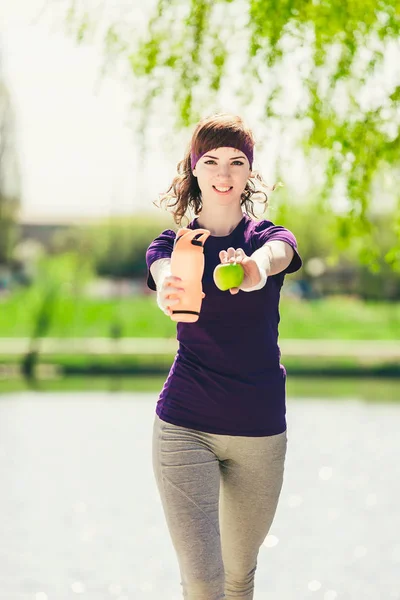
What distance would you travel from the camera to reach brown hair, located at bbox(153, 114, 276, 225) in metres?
2.65

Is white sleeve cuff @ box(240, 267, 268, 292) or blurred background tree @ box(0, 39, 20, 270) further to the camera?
blurred background tree @ box(0, 39, 20, 270)

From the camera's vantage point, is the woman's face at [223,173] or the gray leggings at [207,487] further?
the woman's face at [223,173]

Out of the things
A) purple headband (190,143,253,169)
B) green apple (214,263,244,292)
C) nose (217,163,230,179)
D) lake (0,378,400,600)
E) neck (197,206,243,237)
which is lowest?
lake (0,378,400,600)

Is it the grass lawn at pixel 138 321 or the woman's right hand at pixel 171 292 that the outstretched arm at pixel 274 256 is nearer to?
the woman's right hand at pixel 171 292

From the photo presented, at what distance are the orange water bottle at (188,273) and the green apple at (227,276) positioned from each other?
0.38ft

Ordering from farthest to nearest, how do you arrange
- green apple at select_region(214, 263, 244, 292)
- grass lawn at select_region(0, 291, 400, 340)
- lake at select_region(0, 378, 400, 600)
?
1. grass lawn at select_region(0, 291, 400, 340)
2. lake at select_region(0, 378, 400, 600)
3. green apple at select_region(214, 263, 244, 292)

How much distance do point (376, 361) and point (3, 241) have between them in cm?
1688

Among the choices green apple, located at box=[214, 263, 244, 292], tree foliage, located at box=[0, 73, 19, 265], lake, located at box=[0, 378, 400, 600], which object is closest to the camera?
green apple, located at box=[214, 263, 244, 292]

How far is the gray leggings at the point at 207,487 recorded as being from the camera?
2512mm

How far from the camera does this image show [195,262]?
245cm

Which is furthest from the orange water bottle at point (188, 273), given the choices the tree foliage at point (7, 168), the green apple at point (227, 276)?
the tree foliage at point (7, 168)

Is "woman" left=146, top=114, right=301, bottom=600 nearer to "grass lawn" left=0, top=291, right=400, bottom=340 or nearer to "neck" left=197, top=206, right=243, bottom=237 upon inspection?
"neck" left=197, top=206, right=243, bottom=237

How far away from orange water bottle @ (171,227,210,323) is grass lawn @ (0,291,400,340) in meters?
20.8

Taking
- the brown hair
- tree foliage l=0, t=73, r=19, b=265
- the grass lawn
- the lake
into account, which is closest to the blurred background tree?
tree foliage l=0, t=73, r=19, b=265
